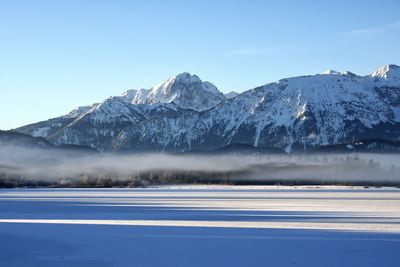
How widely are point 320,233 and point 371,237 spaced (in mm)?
2838

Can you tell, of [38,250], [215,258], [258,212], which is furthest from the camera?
[258,212]

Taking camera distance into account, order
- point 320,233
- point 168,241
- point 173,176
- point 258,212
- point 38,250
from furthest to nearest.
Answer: point 173,176, point 258,212, point 320,233, point 168,241, point 38,250

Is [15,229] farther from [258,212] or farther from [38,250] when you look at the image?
[258,212]

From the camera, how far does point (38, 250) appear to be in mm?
26984

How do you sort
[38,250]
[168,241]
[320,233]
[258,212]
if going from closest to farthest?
[38,250] < [168,241] < [320,233] < [258,212]

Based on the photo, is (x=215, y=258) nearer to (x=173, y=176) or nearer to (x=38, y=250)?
(x=38, y=250)

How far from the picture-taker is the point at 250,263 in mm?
23406

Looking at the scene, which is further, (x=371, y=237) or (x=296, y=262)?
(x=371, y=237)

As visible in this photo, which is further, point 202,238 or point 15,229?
point 15,229

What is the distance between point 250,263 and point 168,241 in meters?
7.01

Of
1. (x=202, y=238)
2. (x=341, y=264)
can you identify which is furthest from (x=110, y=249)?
(x=341, y=264)


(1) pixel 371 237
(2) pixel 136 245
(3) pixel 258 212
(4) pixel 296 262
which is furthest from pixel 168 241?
(3) pixel 258 212

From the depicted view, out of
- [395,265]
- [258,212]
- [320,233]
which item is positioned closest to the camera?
[395,265]

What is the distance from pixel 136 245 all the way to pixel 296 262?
26.3 ft
